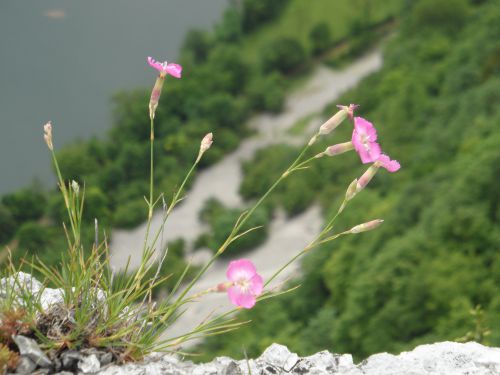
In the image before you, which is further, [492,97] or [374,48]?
[374,48]

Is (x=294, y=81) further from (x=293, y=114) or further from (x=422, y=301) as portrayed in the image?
(x=422, y=301)

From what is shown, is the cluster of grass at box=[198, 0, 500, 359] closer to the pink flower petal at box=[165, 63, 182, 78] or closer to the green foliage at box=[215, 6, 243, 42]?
the pink flower petal at box=[165, 63, 182, 78]

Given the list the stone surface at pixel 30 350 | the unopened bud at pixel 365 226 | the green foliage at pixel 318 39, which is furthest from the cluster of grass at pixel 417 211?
the green foliage at pixel 318 39

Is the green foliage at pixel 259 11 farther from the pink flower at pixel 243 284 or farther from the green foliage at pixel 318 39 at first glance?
the pink flower at pixel 243 284

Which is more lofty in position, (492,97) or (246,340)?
(492,97)

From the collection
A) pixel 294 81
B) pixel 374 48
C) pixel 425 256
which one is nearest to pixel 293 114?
pixel 294 81
